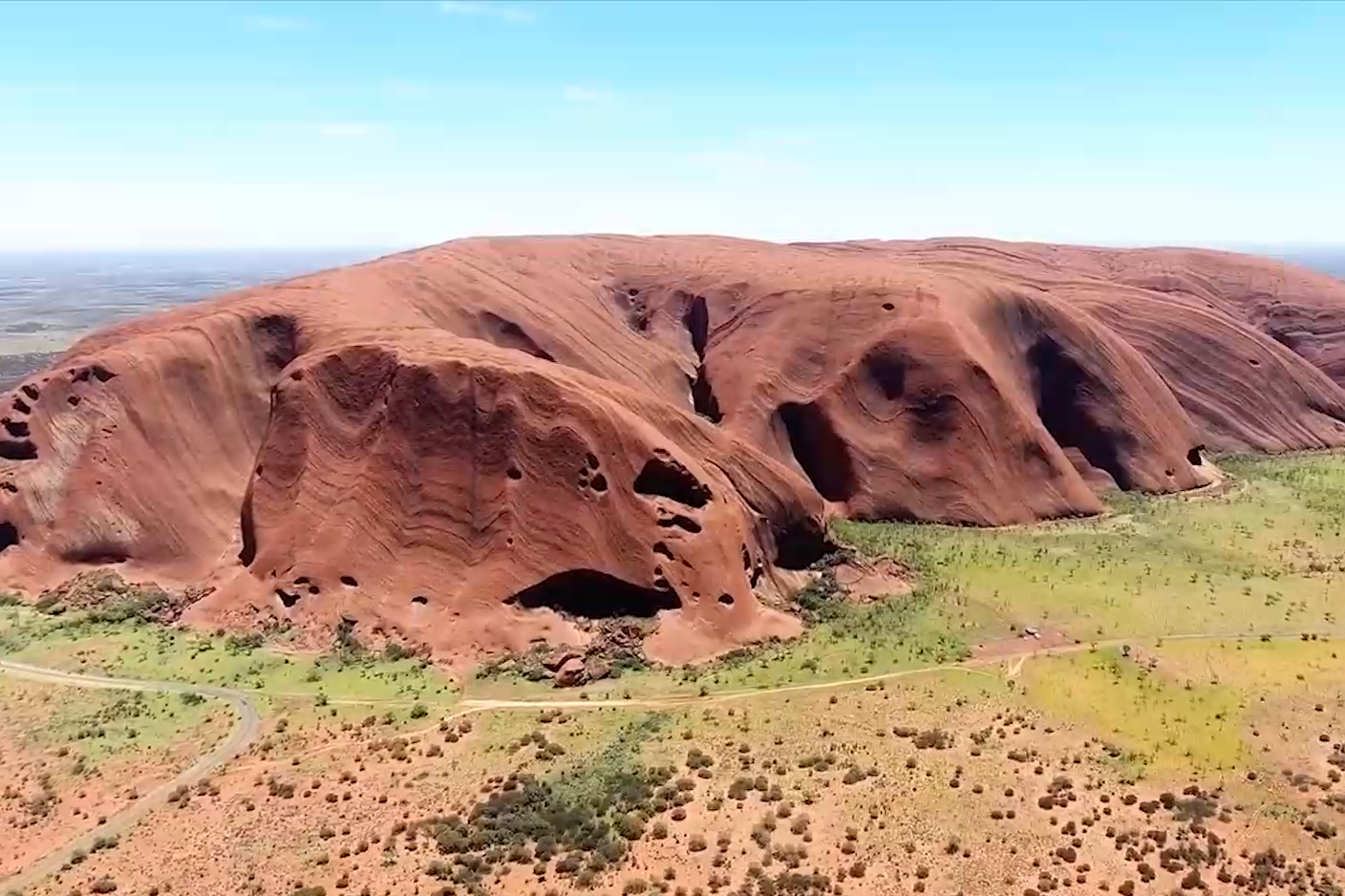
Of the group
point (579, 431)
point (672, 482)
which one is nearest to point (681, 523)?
point (672, 482)

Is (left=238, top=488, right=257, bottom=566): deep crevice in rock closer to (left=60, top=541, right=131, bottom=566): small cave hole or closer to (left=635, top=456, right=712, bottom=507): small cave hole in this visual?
(left=60, top=541, right=131, bottom=566): small cave hole

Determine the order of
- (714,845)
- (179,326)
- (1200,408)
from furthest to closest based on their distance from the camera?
(1200,408), (179,326), (714,845)

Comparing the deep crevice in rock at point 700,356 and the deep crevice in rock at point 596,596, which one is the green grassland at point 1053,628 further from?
the deep crevice in rock at point 700,356

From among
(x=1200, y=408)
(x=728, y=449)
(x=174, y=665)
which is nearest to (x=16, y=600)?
(x=174, y=665)

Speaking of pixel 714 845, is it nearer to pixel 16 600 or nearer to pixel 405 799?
pixel 405 799

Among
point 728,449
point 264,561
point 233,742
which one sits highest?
point 728,449

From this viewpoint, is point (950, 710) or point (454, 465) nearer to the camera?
point (950, 710)
